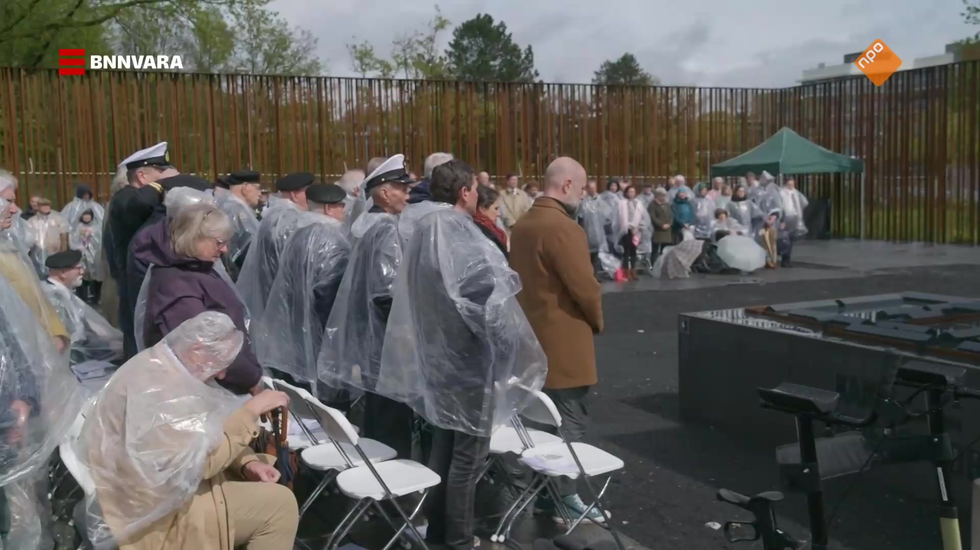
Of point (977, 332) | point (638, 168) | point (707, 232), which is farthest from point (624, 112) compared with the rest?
point (977, 332)

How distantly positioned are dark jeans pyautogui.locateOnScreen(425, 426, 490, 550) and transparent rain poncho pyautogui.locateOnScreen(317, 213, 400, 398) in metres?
0.78

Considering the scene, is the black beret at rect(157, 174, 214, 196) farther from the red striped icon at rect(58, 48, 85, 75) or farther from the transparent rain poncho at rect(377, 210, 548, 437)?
the red striped icon at rect(58, 48, 85, 75)

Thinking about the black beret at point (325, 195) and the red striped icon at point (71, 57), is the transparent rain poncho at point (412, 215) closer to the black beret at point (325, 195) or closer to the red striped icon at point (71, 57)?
the black beret at point (325, 195)

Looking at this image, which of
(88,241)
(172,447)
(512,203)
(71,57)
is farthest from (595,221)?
(172,447)

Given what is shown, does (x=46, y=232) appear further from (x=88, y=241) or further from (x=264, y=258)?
(x=264, y=258)

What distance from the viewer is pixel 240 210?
743 centimetres

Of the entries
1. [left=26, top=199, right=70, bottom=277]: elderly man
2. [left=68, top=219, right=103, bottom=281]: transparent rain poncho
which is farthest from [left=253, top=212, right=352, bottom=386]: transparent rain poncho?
[left=68, top=219, right=103, bottom=281]: transparent rain poncho

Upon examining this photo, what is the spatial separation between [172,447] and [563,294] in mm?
2195

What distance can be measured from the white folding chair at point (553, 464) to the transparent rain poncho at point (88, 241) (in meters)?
10.3

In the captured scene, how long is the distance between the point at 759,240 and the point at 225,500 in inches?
597

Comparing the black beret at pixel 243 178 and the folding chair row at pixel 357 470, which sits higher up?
the black beret at pixel 243 178

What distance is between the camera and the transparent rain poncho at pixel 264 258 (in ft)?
20.3

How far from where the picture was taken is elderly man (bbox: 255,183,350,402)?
227 inches

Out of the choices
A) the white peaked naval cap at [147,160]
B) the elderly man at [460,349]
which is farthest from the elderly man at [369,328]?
the white peaked naval cap at [147,160]
